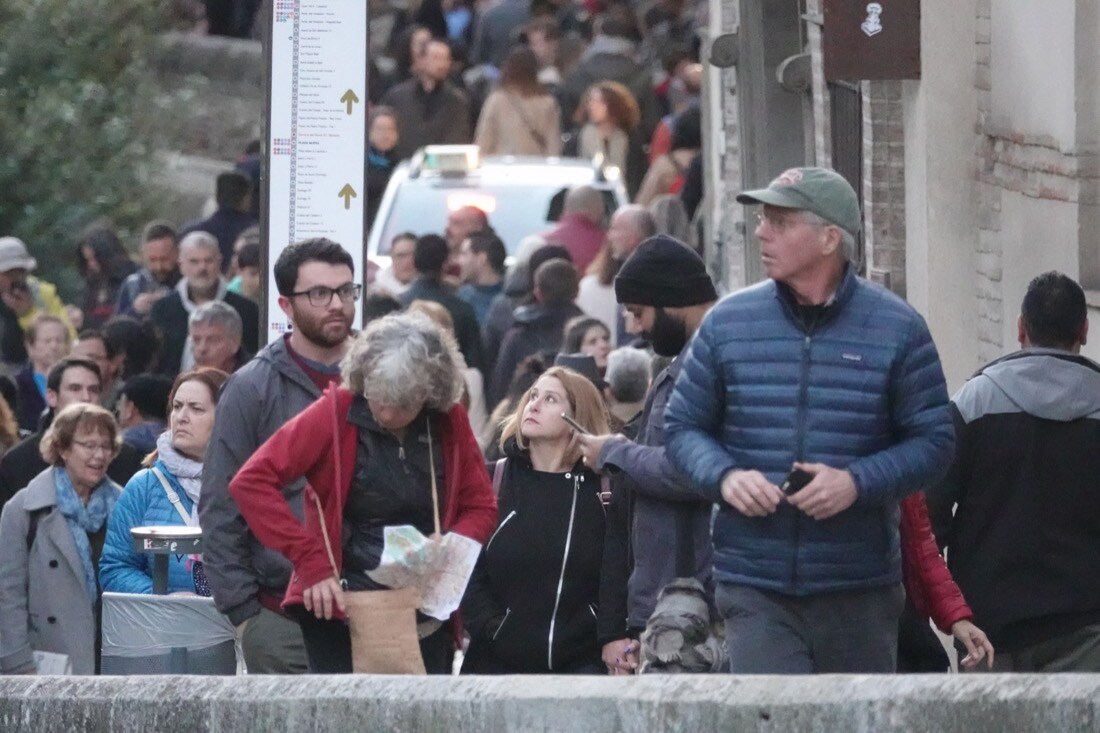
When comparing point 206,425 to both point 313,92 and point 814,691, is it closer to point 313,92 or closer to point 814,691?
point 313,92

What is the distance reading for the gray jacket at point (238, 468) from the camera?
6746mm

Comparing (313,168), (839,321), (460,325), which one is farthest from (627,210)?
(839,321)

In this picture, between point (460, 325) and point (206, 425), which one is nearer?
point (206, 425)

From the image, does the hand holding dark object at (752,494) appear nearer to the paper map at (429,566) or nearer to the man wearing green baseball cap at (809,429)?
the man wearing green baseball cap at (809,429)

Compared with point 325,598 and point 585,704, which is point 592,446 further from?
point 585,704

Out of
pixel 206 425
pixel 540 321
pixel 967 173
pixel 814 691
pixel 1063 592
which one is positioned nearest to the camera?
pixel 814 691

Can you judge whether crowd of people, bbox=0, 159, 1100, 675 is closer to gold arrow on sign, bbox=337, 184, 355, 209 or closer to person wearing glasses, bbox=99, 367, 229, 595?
person wearing glasses, bbox=99, 367, 229, 595

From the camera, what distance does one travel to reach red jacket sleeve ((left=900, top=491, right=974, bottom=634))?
6582 mm

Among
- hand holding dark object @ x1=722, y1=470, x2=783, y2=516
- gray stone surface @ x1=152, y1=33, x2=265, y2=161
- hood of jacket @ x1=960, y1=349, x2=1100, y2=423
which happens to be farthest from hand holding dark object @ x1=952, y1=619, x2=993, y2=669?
gray stone surface @ x1=152, y1=33, x2=265, y2=161

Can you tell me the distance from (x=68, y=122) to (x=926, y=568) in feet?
37.9

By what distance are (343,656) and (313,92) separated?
2649mm

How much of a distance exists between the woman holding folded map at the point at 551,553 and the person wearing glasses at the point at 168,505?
1.03 metres

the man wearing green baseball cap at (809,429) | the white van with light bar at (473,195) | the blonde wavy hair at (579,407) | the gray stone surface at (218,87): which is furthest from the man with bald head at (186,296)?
the gray stone surface at (218,87)

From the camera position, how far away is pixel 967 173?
9.66 meters
